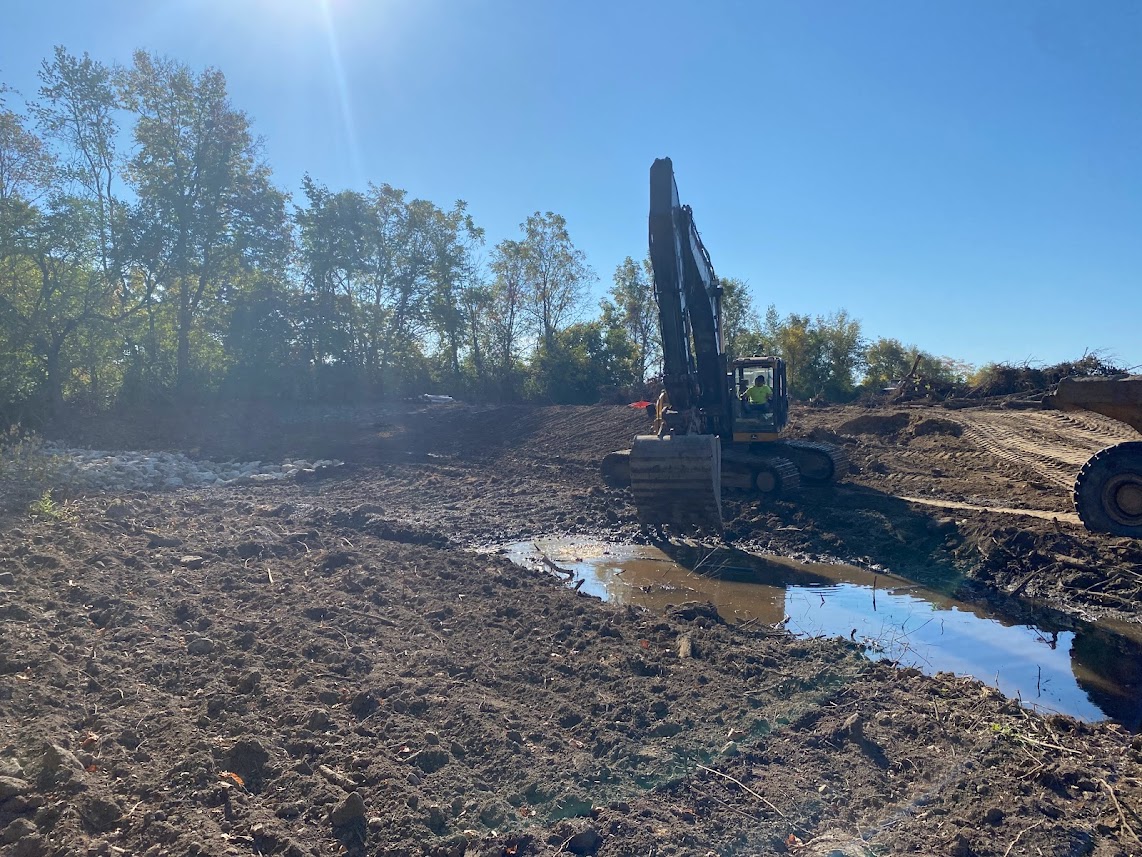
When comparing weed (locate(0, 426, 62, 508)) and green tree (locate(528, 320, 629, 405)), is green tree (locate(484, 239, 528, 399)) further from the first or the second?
weed (locate(0, 426, 62, 508))

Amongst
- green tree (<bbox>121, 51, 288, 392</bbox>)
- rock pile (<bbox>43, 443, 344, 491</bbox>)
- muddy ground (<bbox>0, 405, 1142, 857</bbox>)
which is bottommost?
muddy ground (<bbox>0, 405, 1142, 857</bbox>)

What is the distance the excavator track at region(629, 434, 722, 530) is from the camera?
11812 millimetres

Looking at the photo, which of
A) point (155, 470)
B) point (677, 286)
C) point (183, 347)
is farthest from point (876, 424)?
point (183, 347)

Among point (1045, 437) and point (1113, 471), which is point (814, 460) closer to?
point (1113, 471)

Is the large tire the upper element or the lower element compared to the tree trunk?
lower

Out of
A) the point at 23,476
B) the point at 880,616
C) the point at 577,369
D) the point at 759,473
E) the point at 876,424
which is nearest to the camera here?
the point at 880,616

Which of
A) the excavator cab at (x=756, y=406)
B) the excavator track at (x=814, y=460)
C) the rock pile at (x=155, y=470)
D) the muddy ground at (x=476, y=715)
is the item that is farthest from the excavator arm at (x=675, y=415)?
the rock pile at (x=155, y=470)

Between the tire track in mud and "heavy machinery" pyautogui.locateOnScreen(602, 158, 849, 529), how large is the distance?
399 cm

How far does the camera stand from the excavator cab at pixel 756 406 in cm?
1518

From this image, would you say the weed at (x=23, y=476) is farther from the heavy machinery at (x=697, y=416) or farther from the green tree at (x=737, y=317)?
the green tree at (x=737, y=317)

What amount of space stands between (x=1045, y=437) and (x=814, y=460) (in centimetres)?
724

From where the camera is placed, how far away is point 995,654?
795cm

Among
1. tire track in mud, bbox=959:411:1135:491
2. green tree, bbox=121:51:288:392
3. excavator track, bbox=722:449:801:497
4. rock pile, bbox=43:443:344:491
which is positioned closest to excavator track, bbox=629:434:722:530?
excavator track, bbox=722:449:801:497

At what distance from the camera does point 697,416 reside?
504 inches
